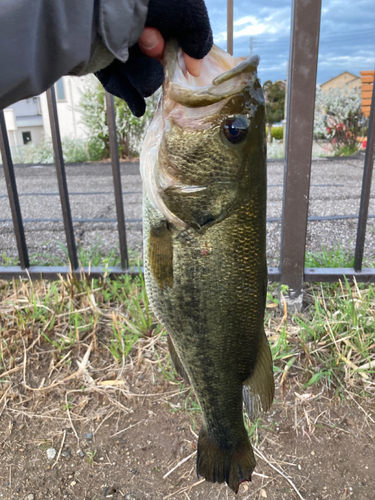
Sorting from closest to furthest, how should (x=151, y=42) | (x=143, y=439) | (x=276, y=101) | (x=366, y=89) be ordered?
(x=151, y=42) < (x=143, y=439) < (x=366, y=89) < (x=276, y=101)

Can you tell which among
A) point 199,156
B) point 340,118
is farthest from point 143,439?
point 340,118

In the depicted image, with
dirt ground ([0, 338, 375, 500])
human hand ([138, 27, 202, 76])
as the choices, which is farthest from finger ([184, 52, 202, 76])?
dirt ground ([0, 338, 375, 500])

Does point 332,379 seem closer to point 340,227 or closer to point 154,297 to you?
point 154,297

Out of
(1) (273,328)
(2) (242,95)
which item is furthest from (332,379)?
(2) (242,95)

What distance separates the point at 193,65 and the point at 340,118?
40.4 ft

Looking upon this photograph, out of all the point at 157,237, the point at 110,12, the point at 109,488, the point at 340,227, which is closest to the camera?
the point at 110,12

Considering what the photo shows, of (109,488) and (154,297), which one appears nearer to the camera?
(154,297)

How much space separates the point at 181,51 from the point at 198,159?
0.32 meters

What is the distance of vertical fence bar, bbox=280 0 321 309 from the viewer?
2303 mm

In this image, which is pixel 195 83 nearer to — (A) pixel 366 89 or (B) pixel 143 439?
(B) pixel 143 439

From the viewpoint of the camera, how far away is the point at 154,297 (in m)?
1.33

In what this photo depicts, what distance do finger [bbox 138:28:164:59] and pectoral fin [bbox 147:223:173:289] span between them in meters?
0.53

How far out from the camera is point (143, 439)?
6.87ft

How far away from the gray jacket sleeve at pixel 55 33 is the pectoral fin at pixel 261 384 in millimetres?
1047
